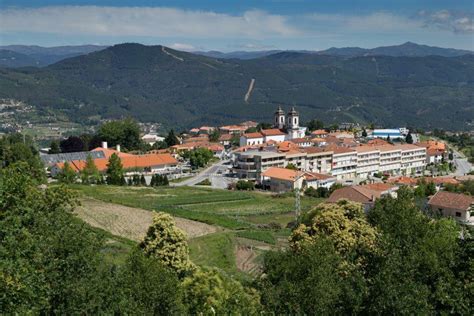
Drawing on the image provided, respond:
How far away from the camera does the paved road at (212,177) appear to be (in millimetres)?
62369

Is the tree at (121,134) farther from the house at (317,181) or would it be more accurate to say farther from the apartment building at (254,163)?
the house at (317,181)

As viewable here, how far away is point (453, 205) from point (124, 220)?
2570 cm

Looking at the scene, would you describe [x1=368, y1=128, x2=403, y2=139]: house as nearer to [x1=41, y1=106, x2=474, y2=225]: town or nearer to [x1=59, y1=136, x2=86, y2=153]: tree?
[x1=41, y1=106, x2=474, y2=225]: town

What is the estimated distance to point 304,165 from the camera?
233 ft

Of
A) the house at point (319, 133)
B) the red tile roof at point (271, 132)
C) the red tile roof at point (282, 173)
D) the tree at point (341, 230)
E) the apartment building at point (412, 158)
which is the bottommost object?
the apartment building at point (412, 158)

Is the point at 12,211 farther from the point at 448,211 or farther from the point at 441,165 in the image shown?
the point at 441,165

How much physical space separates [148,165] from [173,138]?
84.7 ft

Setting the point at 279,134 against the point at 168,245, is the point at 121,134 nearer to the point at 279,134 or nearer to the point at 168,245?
the point at 279,134

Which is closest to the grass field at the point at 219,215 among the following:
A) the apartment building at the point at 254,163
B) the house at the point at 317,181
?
the house at the point at 317,181

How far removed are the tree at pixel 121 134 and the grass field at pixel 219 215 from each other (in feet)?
96.1

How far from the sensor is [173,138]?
94812 millimetres

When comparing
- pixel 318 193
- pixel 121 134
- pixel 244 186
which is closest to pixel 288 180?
pixel 318 193

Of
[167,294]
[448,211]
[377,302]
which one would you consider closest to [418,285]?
[377,302]

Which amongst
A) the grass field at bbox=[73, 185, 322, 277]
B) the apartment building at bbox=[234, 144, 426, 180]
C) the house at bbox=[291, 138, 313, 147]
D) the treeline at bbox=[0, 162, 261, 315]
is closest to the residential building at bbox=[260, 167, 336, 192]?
the apartment building at bbox=[234, 144, 426, 180]
